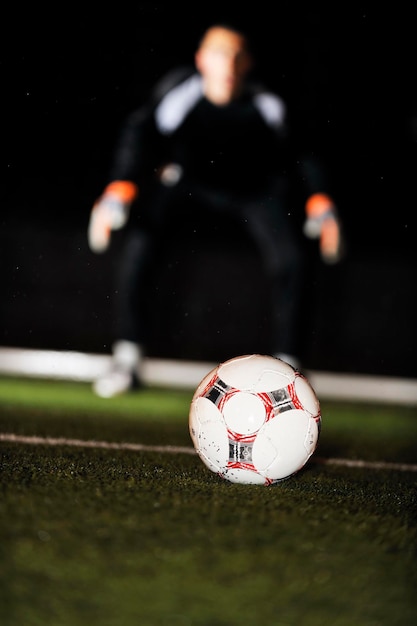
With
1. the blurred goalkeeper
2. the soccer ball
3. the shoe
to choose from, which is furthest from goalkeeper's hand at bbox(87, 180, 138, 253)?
the soccer ball

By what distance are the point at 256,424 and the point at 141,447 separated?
883 millimetres

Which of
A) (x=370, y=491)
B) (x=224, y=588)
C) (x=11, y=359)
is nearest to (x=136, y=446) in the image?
(x=370, y=491)

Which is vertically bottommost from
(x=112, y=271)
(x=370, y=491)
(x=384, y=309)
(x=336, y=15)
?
(x=370, y=491)

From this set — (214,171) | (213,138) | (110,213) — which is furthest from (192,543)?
(213,138)

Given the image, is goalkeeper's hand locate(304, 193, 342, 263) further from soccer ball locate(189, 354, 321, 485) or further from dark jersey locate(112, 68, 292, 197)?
soccer ball locate(189, 354, 321, 485)

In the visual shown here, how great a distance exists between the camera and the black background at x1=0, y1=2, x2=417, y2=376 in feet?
21.8

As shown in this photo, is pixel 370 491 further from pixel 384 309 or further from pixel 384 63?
pixel 384 63

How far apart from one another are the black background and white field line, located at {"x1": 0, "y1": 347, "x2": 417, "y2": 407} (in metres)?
0.96

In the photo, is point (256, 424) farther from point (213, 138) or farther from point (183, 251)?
point (183, 251)

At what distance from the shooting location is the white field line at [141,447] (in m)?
2.75

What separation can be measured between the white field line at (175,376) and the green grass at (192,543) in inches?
103

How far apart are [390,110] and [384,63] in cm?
43

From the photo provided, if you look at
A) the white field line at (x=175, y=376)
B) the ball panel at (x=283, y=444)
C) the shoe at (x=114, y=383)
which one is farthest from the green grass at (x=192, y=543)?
the white field line at (x=175, y=376)

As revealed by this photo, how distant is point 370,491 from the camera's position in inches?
89.8
